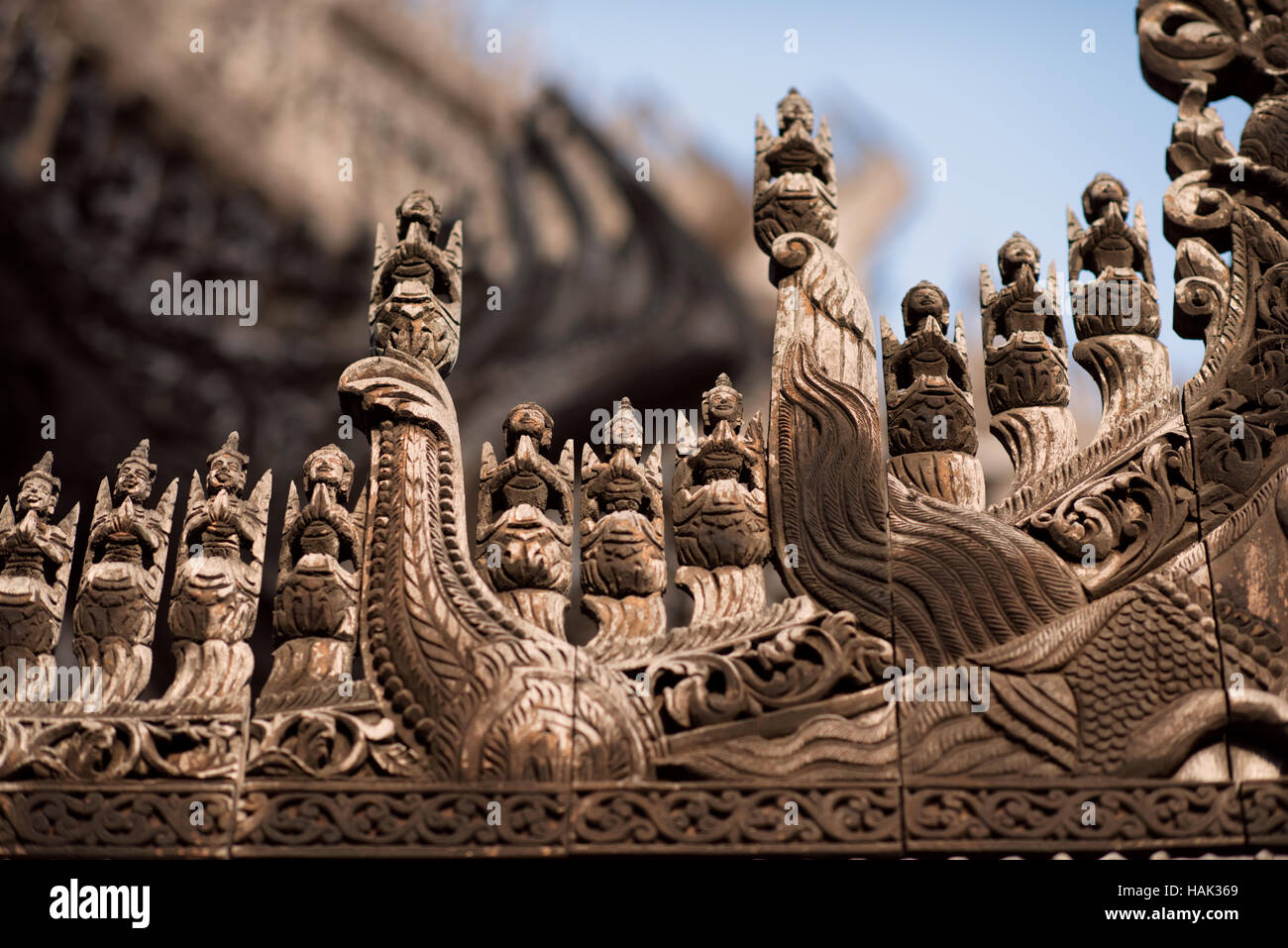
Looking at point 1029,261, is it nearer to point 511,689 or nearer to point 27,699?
point 511,689

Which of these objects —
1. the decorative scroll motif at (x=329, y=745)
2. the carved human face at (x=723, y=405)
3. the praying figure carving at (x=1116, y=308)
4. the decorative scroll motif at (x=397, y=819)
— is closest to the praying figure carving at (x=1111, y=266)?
the praying figure carving at (x=1116, y=308)

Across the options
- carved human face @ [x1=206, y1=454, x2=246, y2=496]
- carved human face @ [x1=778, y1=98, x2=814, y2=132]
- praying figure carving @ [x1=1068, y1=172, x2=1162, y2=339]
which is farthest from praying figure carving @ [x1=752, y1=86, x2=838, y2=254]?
carved human face @ [x1=206, y1=454, x2=246, y2=496]

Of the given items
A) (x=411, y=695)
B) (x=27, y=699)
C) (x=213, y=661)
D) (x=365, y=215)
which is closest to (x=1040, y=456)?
(x=411, y=695)

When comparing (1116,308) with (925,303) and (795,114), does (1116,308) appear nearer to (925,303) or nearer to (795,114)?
(925,303)

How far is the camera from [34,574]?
7184 mm

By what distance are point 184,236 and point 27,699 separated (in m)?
8.20

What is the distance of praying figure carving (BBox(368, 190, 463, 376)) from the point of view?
7.46 metres

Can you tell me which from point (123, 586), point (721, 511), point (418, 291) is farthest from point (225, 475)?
point (721, 511)

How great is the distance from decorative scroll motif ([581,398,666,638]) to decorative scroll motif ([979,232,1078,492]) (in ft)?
5.29

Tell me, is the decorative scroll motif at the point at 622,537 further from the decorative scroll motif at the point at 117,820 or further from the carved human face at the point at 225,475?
the decorative scroll motif at the point at 117,820

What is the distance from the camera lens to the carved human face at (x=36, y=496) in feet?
24.2

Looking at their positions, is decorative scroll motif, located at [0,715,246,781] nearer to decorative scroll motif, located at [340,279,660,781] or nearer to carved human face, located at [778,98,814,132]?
decorative scroll motif, located at [340,279,660,781]

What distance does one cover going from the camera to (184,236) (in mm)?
14234
